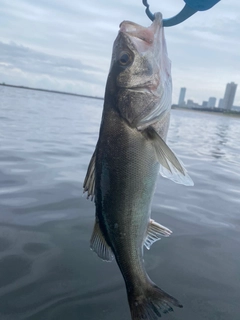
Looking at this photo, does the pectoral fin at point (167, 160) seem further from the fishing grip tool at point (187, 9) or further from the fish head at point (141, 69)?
the fishing grip tool at point (187, 9)

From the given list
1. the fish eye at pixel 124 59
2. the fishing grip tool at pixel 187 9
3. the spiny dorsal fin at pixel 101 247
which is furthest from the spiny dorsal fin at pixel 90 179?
the fishing grip tool at pixel 187 9

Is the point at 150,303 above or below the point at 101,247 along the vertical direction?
below

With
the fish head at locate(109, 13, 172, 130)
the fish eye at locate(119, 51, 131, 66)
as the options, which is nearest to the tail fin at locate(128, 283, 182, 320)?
the fish head at locate(109, 13, 172, 130)

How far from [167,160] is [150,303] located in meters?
1.06

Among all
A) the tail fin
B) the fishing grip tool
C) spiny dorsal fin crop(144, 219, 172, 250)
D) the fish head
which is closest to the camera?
the fishing grip tool

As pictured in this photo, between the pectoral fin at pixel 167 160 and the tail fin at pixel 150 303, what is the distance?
0.86 meters

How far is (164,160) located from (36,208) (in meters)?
3.73

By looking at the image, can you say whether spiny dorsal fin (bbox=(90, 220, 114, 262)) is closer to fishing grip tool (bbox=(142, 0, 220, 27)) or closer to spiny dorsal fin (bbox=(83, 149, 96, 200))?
spiny dorsal fin (bbox=(83, 149, 96, 200))

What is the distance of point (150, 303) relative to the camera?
2574 mm

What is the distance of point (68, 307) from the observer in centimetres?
346

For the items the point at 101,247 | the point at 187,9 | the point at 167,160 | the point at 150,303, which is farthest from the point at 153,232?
the point at 187,9

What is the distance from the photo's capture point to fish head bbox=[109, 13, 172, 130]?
8.68 ft

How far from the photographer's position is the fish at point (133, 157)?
2.57 meters

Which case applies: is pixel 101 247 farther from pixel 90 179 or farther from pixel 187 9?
pixel 187 9
